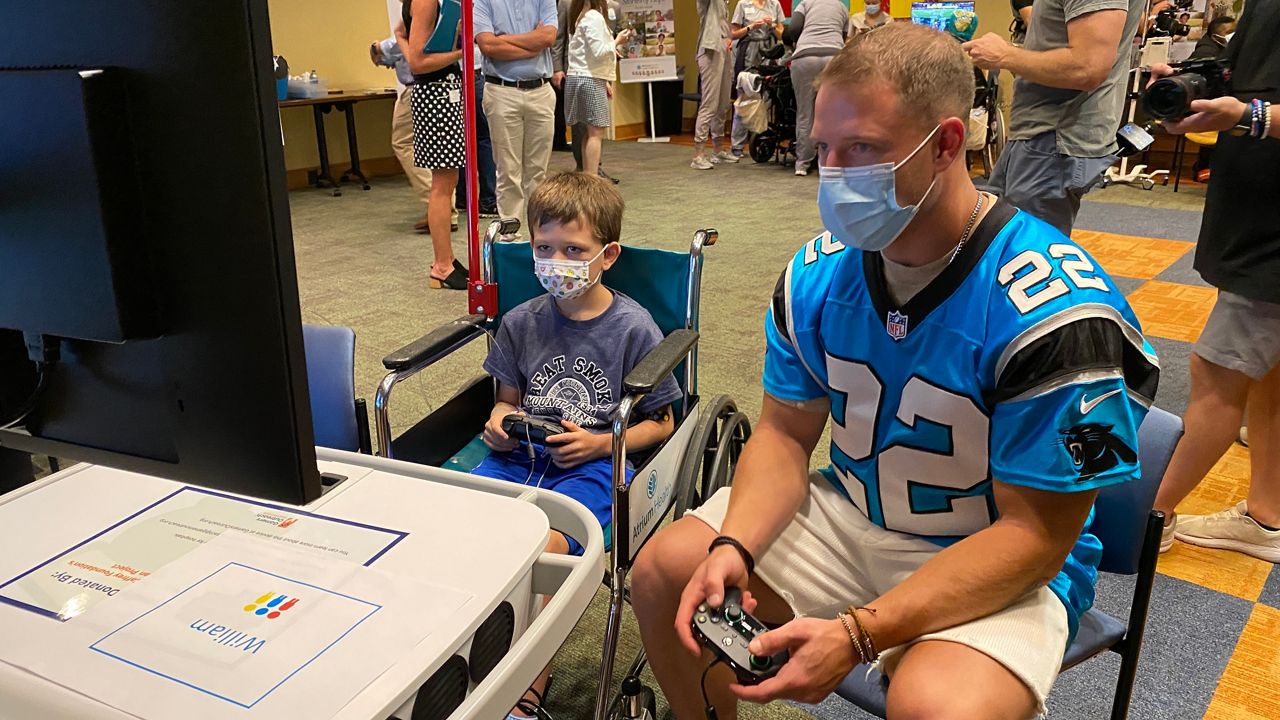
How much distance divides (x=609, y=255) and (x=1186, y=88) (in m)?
1.14

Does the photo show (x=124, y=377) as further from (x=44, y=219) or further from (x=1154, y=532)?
(x=1154, y=532)

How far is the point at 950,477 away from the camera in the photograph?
1.21 m

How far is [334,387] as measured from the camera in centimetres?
154

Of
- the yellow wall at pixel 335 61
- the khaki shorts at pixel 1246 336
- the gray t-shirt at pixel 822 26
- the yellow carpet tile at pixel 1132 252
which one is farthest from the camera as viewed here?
the yellow wall at pixel 335 61

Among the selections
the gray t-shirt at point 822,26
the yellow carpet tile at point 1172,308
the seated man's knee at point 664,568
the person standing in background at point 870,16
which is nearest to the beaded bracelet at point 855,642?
the seated man's knee at point 664,568

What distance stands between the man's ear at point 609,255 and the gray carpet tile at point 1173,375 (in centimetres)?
189

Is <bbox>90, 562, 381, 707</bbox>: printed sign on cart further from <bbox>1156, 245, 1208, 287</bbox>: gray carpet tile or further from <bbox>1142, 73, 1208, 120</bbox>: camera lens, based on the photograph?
<bbox>1156, 245, 1208, 287</bbox>: gray carpet tile

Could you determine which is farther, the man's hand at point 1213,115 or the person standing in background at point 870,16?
the person standing in background at point 870,16

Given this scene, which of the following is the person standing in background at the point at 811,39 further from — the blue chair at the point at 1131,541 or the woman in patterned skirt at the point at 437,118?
the blue chair at the point at 1131,541

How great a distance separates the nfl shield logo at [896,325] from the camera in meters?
1.20

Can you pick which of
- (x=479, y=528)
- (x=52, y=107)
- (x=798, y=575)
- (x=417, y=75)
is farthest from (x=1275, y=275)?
(x=417, y=75)

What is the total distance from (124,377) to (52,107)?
205 mm

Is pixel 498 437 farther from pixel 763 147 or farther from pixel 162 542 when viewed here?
pixel 763 147

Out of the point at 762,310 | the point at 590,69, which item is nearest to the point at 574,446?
the point at 762,310
